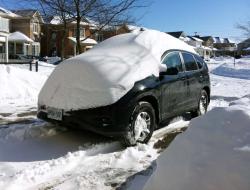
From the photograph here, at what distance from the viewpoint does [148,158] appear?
6012 mm

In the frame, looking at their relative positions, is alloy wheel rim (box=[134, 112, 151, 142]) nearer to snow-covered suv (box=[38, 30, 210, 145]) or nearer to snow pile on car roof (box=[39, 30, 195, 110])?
snow-covered suv (box=[38, 30, 210, 145])

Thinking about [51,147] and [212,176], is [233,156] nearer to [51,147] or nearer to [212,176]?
[212,176]

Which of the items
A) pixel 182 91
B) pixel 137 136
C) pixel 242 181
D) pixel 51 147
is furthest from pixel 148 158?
pixel 242 181

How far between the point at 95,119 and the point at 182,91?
2.34 metres

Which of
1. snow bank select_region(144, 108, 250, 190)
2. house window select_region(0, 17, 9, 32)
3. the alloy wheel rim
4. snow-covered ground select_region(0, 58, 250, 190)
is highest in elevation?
house window select_region(0, 17, 9, 32)

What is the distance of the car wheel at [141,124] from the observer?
21.3ft

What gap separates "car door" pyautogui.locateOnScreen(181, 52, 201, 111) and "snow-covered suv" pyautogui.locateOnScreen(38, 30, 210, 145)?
0.25 meters

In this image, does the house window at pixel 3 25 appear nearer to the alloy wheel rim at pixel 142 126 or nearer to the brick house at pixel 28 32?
the brick house at pixel 28 32

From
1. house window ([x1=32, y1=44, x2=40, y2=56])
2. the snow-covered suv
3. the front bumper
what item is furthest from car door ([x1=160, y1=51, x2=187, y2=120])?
house window ([x1=32, y1=44, x2=40, y2=56])

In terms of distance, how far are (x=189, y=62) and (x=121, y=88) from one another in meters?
2.61

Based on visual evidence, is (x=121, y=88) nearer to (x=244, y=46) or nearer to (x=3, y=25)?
(x=3, y=25)

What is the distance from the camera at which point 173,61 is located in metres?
7.85

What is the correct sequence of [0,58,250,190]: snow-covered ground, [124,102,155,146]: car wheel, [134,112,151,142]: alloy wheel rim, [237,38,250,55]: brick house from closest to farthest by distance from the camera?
1. [0,58,250,190]: snow-covered ground
2. [124,102,155,146]: car wheel
3. [134,112,151,142]: alloy wheel rim
4. [237,38,250,55]: brick house

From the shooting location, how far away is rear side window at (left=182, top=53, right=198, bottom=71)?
833 cm
